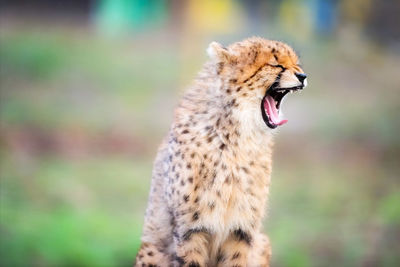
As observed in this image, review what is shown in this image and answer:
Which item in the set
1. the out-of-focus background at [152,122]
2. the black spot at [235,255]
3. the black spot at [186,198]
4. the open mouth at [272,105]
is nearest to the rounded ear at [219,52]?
the open mouth at [272,105]

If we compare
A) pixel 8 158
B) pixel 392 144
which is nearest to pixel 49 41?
pixel 8 158

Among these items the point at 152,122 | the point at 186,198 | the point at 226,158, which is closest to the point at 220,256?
the point at 186,198

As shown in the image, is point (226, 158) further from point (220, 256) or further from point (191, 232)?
point (220, 256)

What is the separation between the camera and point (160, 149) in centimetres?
444

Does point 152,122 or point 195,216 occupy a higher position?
point 152,122

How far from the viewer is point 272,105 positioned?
3.84 meters

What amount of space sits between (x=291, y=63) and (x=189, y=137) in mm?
720

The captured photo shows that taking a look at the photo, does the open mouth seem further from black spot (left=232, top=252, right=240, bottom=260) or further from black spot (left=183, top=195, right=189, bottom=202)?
black spot (left=232, top=252, right=240, bottom=260)

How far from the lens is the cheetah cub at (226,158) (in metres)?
3.87

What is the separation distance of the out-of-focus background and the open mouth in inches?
162

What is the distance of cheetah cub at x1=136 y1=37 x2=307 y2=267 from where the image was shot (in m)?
3.87

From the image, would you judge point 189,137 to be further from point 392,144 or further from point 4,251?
point 392,144

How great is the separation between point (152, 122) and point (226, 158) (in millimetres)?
6854

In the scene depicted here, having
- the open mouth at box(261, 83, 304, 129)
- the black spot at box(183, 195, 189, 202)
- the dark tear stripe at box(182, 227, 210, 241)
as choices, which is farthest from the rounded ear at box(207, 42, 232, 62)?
the dark tear stripe at box(182, 227, 210, 241)
